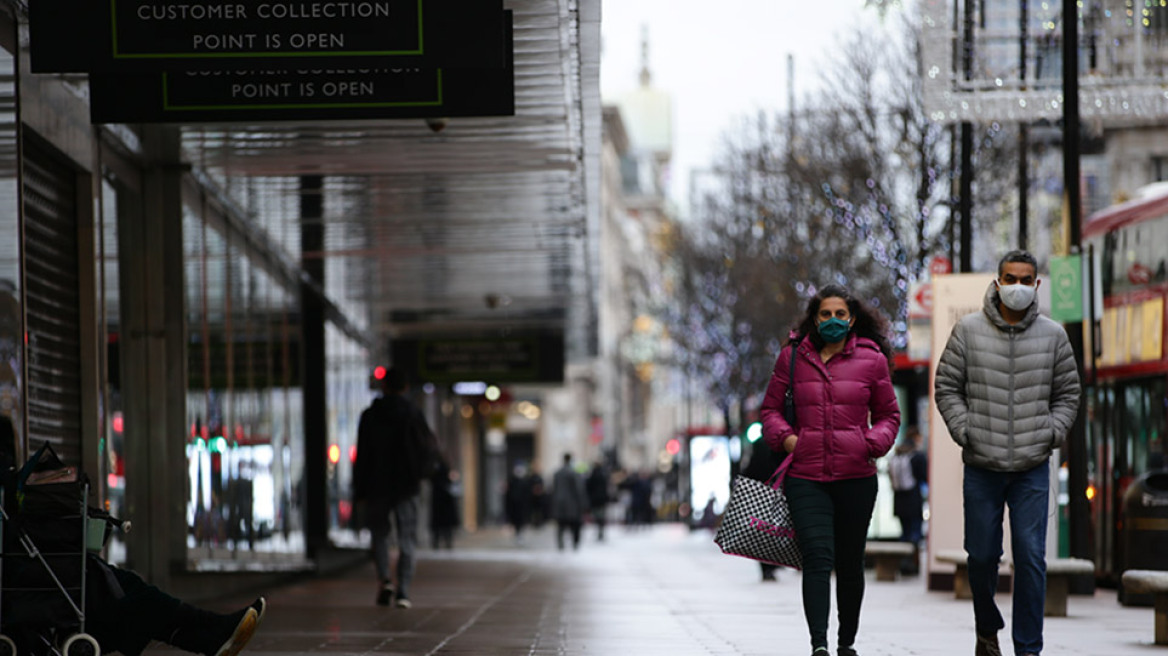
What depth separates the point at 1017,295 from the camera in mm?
9406

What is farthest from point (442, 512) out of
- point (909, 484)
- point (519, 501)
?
point (909, 484)

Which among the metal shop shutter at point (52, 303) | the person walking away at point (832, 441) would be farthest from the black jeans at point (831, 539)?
the metal shop shutter at point (52, 303)

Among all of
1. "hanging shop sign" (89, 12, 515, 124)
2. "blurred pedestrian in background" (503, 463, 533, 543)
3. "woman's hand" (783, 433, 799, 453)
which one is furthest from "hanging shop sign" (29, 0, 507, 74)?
"blurred pedestrian in background" (503, 463, 533, 543)

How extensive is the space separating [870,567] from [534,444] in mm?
71359

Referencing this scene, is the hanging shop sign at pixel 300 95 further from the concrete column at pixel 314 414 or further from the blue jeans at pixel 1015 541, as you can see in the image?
the concrete column at pixel 314 414

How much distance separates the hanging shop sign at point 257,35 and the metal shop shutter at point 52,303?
8.62ft

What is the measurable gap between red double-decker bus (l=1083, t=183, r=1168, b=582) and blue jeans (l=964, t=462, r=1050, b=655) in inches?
368

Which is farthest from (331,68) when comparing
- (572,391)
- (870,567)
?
(572,391)

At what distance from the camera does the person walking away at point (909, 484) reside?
24000 millimetres

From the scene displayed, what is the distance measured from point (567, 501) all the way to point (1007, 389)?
1170 inches

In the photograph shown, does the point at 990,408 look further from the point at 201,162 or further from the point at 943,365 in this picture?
the point at 201,162

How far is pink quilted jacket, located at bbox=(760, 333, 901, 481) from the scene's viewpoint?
30.7 ft

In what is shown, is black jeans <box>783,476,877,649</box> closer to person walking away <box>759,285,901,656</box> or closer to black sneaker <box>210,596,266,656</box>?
person walking away <box>759,285,901,656</box>

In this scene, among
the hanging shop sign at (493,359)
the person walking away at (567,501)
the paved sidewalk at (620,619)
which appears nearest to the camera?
the paved sidewalk at (620,619)
